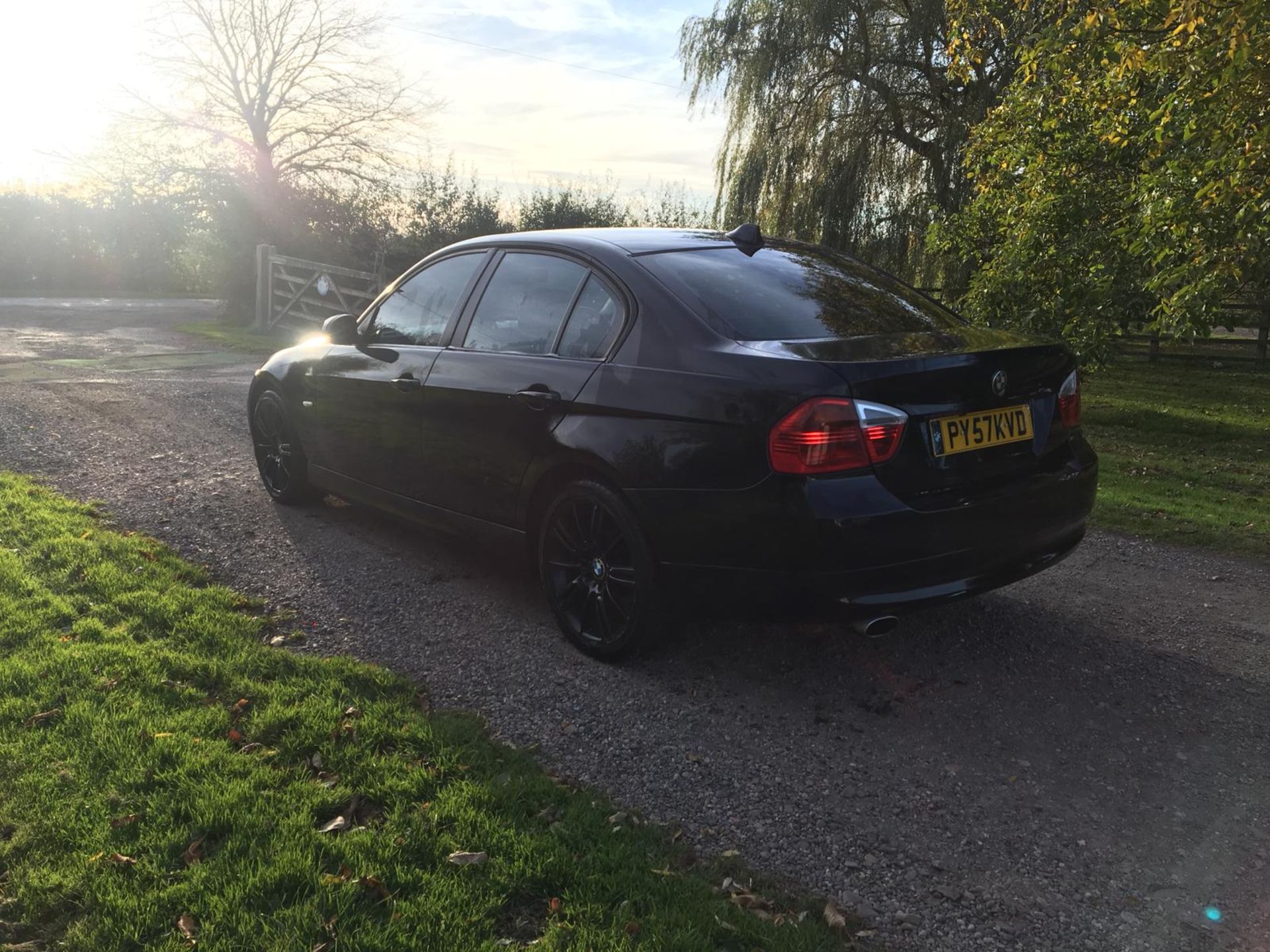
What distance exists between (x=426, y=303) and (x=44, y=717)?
261cm

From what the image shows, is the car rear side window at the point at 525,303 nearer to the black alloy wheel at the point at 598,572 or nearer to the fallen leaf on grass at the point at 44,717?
the black alloy wheel at the point at 598,572

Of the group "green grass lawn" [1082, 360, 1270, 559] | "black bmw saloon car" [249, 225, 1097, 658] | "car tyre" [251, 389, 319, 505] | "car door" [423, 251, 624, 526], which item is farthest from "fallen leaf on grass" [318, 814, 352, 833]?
"green grass lawn" [1082, 360, 1270, 559]

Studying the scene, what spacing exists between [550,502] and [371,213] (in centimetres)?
1992

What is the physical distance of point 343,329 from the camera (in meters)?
5.32

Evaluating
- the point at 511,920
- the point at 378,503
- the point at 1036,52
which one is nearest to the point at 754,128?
the point at 1036,52

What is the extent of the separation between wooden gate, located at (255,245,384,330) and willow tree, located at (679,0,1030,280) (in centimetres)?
743

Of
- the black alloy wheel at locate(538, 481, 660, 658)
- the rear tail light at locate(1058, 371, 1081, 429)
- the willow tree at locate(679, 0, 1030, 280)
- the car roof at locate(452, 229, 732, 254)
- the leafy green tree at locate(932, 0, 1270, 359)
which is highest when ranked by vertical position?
the willow tree at locate(679, 0, 1030, 280)

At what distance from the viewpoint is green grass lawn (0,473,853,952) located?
233 cm

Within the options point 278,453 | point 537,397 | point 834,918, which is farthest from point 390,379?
point 834,918

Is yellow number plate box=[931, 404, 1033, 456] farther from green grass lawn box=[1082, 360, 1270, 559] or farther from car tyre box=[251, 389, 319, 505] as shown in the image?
car tyre box=[251, 389, 319, 505]

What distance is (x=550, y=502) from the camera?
405 cm

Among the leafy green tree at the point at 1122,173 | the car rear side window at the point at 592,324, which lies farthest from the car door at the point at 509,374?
the leafy green tree at the point at 1122,173

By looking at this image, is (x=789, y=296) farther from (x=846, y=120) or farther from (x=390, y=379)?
(x=846, y=120)

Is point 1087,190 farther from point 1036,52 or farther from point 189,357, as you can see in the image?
point 189,357
